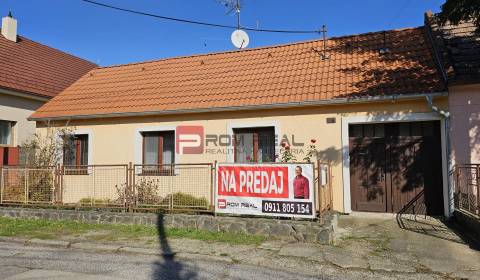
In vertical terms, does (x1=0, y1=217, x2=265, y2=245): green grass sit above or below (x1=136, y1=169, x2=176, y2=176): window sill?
below

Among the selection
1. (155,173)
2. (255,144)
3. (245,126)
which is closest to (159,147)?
(155,173)

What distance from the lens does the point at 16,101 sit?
50.4 feet

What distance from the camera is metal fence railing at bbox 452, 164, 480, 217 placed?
758 cm

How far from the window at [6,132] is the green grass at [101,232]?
20.8 ft

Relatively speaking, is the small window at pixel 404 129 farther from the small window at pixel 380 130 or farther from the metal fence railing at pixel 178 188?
the metal fence railing at pixel 178 188

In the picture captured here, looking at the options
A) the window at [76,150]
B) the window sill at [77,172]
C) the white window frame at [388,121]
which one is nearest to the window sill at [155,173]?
the window sill at [77,172]

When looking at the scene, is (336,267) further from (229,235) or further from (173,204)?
(173,204)

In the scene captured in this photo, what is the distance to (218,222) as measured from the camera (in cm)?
832

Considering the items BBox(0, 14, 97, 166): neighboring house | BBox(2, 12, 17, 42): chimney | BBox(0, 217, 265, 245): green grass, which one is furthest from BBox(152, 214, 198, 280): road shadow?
BBox(2, 12, 17, 42): chimney

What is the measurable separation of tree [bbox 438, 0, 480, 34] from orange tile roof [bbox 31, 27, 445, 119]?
1.37m

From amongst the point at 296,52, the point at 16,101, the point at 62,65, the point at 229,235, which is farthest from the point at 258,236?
the point at 62,65

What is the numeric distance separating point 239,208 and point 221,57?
8.04m

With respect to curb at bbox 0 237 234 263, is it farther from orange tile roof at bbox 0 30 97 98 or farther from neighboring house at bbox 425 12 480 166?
orange tile roof at bbox 0 30 97 98

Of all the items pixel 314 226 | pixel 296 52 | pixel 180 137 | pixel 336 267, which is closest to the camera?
pixel 336 267
